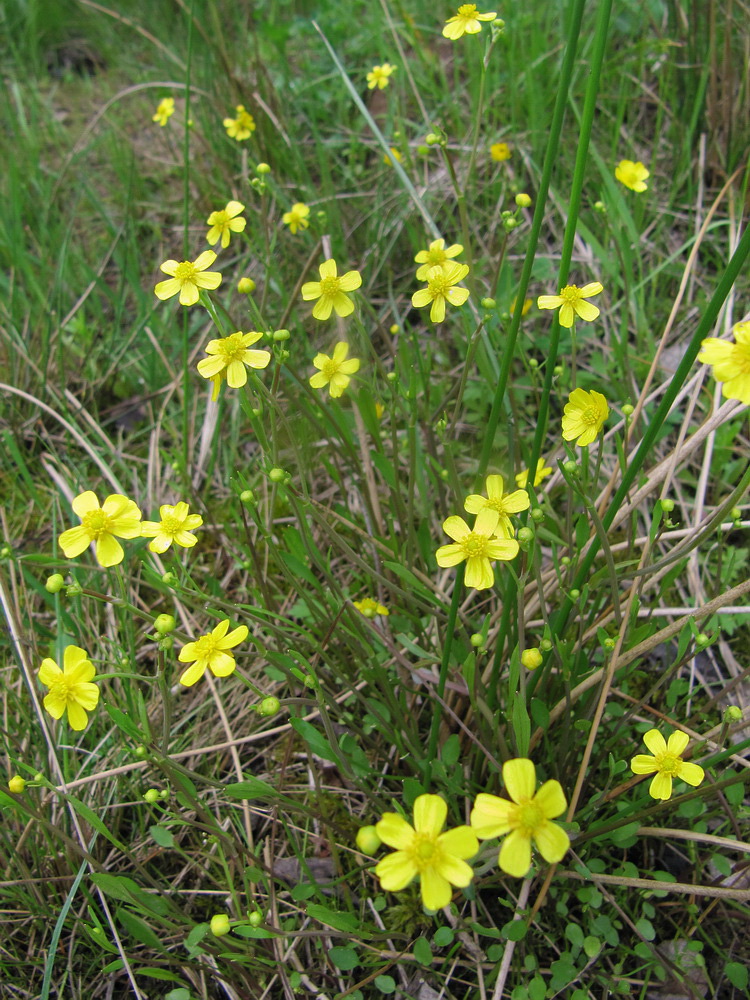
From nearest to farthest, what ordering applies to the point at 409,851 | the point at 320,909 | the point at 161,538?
the point at 409,851, the point at 320,909, the point at 161,538

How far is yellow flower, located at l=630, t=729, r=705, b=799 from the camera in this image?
132 centimetres

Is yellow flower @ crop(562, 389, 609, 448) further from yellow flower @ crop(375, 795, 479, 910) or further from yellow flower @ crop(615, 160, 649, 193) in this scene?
yellow flower @ crop(615, 160, 649, 193)

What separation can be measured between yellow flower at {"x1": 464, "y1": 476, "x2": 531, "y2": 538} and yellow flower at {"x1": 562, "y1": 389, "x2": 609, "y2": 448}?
0.50ft

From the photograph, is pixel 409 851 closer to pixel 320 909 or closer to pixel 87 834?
pixel 320 909

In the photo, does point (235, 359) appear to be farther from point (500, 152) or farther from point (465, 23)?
point (500, 152)

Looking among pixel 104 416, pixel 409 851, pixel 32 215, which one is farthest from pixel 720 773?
pixel 32 215

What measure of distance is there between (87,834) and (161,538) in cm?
87

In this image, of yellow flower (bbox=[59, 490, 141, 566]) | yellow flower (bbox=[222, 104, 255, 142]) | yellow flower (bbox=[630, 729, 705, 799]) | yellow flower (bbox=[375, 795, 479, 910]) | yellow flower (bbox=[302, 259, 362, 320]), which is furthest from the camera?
yellow flower (bbox=[222, 104, 255, 142])

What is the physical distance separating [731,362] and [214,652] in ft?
3.30

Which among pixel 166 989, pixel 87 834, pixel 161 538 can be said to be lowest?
pixel 166 989

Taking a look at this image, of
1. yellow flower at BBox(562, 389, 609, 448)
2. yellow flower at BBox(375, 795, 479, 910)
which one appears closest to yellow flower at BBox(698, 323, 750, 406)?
yellow flower at BBox(562, 389, 609, 448)

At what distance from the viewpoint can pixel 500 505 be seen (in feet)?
4.59

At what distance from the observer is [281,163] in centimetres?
320

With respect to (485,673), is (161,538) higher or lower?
higher
